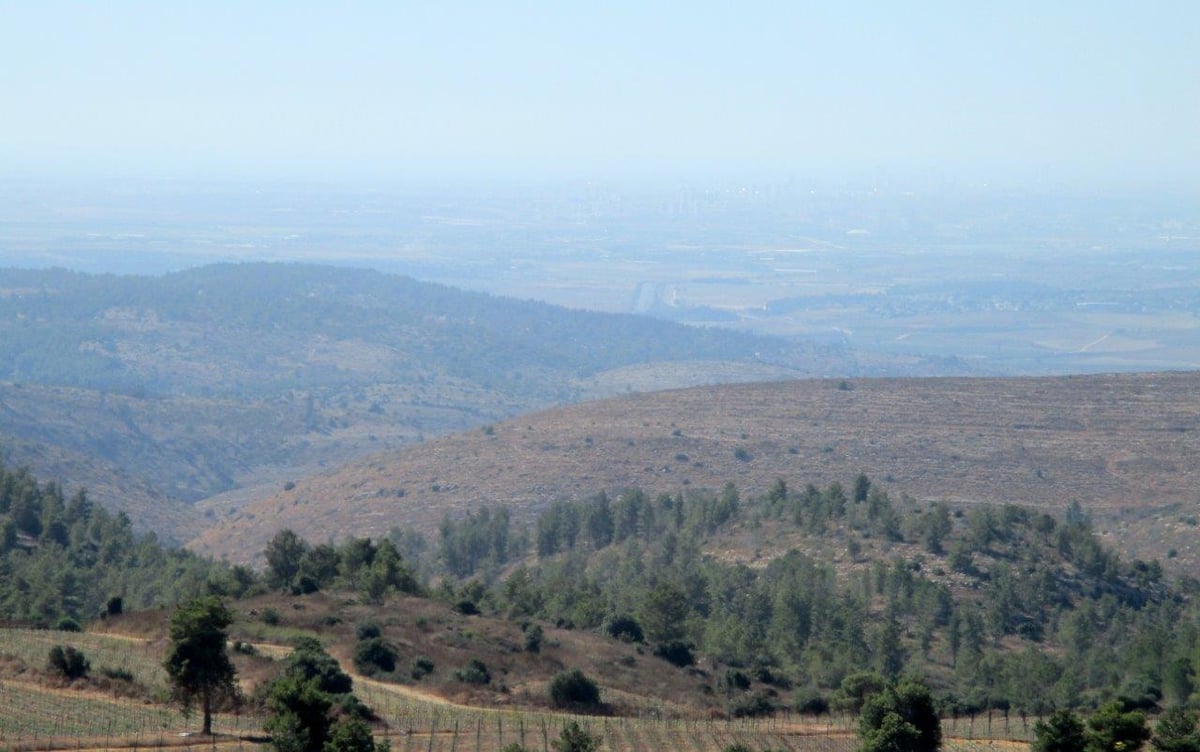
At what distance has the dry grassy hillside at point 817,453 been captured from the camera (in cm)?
8006

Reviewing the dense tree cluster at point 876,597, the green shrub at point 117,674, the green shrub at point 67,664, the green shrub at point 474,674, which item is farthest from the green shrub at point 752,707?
the green shrub at point 67,664

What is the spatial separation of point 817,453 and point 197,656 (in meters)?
63.2

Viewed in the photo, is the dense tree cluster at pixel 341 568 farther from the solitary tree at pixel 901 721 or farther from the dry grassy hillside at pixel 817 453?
the dry grassy hillside at pixel 817 453

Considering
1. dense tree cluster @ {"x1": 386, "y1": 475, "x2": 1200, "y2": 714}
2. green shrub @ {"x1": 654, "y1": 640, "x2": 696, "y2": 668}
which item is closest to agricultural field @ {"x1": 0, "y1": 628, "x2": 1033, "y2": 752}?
dense tree cluster @ {"x1": 386, "y1": 475, "x2": 1200, "y2": 714}

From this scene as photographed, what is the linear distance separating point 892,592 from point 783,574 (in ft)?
15.7

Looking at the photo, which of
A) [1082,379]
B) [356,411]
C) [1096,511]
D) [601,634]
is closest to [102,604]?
[601,634]

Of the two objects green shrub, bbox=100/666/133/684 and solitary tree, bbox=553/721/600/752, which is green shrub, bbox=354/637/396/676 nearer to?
green shrub, bbox=100/666/133/684

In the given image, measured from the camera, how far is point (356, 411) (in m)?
166

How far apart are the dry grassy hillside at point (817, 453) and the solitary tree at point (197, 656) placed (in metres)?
52.6

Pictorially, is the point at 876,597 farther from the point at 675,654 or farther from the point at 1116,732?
the point at 1116,732

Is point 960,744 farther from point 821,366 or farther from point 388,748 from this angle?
point 821,366

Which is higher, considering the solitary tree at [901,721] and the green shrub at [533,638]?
the solitary tree at [901,721]

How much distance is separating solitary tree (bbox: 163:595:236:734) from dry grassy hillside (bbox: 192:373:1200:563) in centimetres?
5256

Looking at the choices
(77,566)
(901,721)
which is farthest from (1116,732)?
(77,566)
